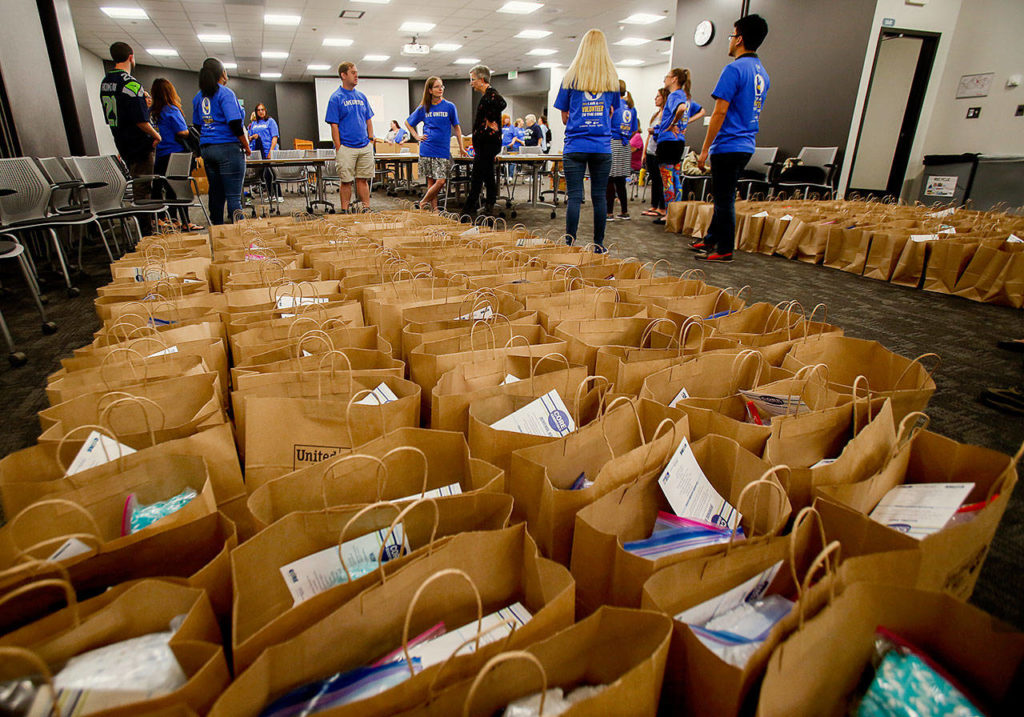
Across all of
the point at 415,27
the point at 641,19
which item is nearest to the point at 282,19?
the point at 415,27

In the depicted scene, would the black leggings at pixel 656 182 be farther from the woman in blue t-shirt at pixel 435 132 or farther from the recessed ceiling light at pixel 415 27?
the recessed ceiling light at pixel 415 27

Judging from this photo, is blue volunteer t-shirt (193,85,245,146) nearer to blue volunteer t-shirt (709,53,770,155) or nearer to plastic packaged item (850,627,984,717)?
blue volunteer t-shirt (709,53,770,155)

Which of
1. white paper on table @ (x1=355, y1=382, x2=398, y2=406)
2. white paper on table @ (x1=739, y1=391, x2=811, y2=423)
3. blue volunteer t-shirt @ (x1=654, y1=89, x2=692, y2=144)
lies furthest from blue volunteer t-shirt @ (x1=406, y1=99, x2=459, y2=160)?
white paper on table @ (x1=739, y1=391, x2=811, y2=423)

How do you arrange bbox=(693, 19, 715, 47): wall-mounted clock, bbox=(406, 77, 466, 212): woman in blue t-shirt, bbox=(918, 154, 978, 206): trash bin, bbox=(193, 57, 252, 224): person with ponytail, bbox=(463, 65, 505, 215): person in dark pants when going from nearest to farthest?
bbox=(193, 57, 252, 224): person with ponytail < bbox=(406, 77, 466, 212): woman in blue t-shirt < bbox=(463, 65, 505, 215): person in dark pants < bbox=(918, 154, 978, 206): trash bin < bbox=(693, 19, 715, 47): wall-mounted clock

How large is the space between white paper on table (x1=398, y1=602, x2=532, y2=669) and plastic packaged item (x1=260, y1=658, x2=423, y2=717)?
1.3 inches

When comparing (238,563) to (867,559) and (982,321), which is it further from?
(982,321)

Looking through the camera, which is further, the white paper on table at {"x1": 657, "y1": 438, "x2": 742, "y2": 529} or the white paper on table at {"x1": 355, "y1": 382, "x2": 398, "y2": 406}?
the white paper on table at {"x1": 355, "y1": 382, "x2": 398, "y2": 406}

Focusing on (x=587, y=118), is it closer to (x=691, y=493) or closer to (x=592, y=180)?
(x=592, y=180)

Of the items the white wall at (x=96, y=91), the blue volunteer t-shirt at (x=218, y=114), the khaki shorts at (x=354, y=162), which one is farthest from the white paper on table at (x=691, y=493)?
the white wall at (x=96, y=91)

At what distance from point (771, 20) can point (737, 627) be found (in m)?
8.85

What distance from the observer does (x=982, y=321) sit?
9.68ft

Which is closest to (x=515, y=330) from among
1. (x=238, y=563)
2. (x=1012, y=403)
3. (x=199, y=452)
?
(x=199, y=452)

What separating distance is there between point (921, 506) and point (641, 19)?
10688mm

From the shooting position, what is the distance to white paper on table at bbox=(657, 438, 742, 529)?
33.9 inches
